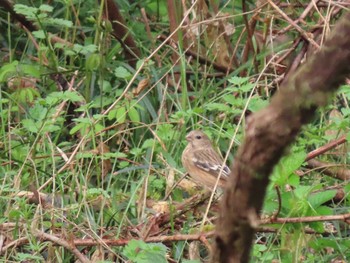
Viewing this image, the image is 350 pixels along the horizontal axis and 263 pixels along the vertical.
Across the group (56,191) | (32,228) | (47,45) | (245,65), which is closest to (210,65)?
(245,65)

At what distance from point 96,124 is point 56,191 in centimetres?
55

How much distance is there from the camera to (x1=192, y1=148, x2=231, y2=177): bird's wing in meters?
5.57

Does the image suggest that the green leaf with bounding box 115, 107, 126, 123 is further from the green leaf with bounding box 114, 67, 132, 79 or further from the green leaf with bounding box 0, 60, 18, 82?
the green leaf with bounding box 0, 60, 18, 82

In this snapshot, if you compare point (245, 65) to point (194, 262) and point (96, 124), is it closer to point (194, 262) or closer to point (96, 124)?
point (96, 124)

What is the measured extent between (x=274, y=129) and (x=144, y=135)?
413 cm

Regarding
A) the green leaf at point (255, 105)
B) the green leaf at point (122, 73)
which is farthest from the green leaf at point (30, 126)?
the green leaf at point (255, 105)

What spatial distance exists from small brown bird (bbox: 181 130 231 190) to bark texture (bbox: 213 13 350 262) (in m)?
3.14

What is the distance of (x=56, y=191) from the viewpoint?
538cm

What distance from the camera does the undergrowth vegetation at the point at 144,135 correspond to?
4668mm

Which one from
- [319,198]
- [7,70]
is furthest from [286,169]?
[7,70]

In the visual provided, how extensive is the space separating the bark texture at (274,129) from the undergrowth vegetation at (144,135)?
65.2 inches

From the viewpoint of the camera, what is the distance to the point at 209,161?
5.86m

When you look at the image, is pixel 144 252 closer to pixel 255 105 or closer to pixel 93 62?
pixel 255 105

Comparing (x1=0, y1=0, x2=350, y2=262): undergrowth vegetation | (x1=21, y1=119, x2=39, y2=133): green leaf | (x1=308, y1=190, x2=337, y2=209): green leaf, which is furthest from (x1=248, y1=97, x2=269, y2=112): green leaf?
(x1=21, y1=119, x2=39, y2=133): green leaf
